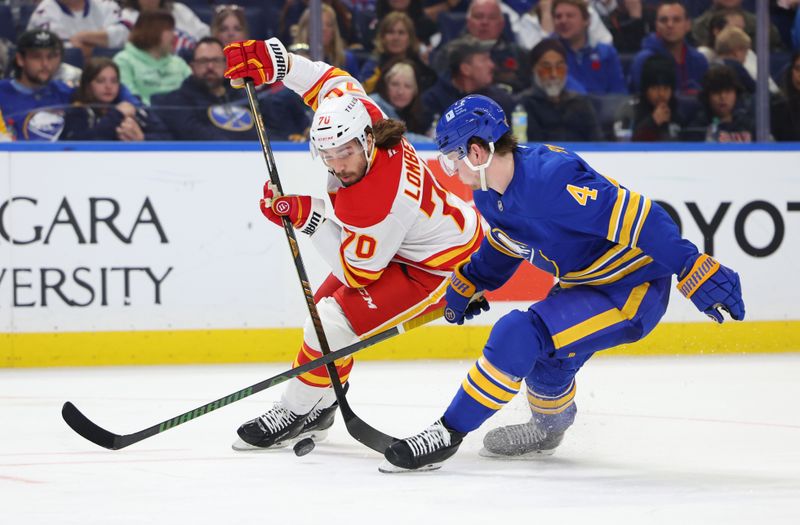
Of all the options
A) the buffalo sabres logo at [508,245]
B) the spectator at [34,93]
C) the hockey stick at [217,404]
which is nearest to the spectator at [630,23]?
the spectator at [34,93]

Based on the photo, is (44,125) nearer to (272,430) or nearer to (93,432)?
(93,432)

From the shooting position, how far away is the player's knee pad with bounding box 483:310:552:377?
117 inches

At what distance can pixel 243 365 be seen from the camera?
5453 mm

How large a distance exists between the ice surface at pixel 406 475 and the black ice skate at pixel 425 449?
0.11 ft

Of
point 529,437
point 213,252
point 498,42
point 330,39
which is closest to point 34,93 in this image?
point 213,252

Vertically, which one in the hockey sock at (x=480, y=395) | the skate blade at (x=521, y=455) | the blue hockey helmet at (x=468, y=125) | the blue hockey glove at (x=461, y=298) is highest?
the blue hockey helmet at (x=468, y=125)

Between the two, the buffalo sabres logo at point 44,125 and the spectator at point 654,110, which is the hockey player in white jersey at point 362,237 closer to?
the buffalo sabres logo at point 44,125

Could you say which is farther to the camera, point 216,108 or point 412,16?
point 412,16

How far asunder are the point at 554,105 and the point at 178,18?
184 cm

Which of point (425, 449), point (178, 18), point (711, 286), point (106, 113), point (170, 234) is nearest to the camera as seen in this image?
point (711, 286)

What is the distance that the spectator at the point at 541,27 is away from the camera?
20.0 ft

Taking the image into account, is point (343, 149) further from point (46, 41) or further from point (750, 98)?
point (750, 98)

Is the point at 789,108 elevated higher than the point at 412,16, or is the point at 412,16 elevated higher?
the point at 412,16

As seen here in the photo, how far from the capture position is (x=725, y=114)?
603 cm
